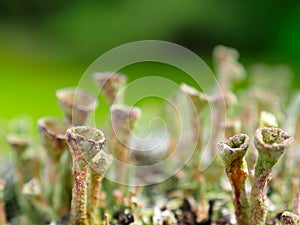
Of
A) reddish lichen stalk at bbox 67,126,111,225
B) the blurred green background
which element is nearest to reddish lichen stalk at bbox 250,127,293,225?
reddish lichen stalk at bbox 67,126,111,225

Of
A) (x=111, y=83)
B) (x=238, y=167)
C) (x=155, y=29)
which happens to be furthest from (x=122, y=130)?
(x=155, y=29)

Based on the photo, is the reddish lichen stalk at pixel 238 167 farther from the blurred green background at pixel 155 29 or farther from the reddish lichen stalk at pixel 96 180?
the blurred green background at pixel 155 29

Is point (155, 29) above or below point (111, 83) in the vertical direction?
above

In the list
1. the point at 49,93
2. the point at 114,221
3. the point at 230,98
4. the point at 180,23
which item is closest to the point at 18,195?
the point at 114,221

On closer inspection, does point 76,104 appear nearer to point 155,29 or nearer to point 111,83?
point 111,83

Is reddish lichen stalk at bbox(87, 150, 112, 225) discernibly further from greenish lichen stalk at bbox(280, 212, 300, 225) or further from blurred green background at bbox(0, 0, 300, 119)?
blurred green background at bbox(0, 0, 300, 119)

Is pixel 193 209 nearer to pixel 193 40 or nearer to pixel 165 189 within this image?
pixel 165 189
